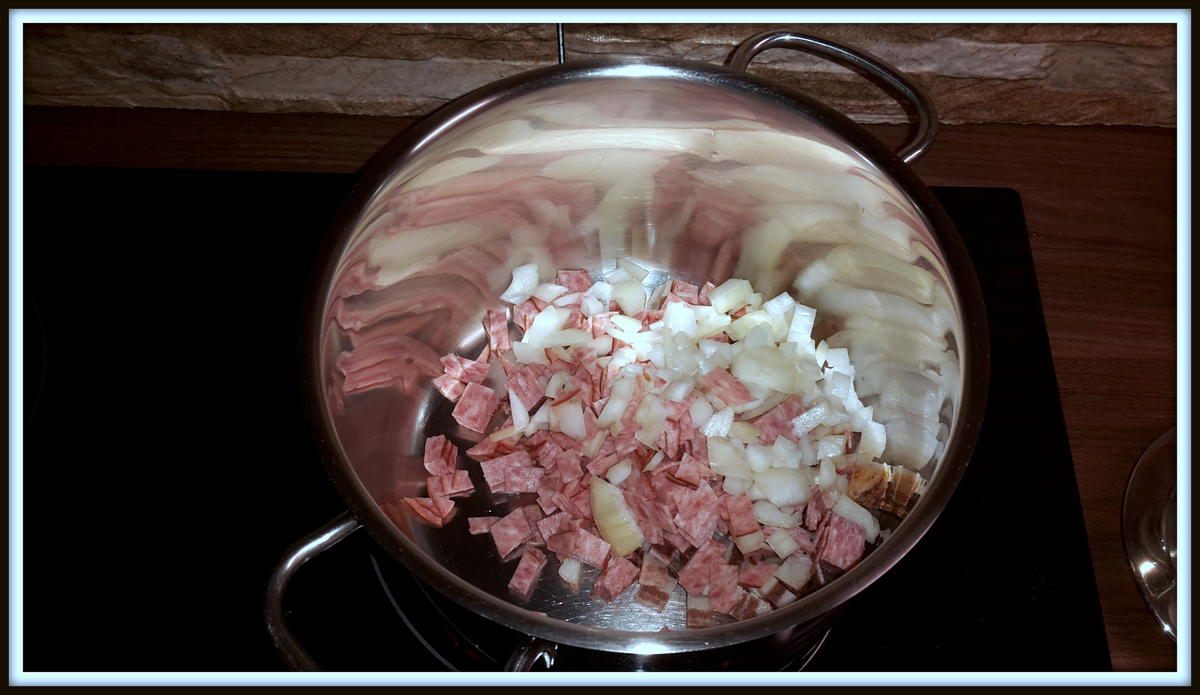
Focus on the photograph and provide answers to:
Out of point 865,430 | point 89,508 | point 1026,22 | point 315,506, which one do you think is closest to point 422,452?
point 315,506

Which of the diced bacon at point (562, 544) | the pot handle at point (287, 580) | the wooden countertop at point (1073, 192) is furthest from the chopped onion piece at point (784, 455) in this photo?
the pot handle at point (287, 580)

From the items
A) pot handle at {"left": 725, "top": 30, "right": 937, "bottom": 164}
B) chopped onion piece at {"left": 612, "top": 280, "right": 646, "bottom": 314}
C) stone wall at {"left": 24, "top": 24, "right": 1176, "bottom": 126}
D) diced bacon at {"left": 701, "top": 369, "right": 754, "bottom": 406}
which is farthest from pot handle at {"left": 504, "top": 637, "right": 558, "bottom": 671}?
stone wall at {"left": 24, "top": 24, "right": 1176, "bottom": 126}

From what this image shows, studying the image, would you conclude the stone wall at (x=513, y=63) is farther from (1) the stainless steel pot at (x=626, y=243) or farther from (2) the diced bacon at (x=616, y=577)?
(2) the diced bacon at (x=616, y=577)

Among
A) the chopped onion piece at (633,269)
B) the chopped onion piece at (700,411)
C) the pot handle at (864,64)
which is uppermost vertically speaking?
the pot handle at (864,64)

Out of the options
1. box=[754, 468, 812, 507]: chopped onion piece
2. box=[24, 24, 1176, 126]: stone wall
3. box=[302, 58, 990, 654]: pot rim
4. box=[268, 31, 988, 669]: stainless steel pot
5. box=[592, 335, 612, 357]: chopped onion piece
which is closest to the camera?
box=[302, 58, 990, 654]: pot rim

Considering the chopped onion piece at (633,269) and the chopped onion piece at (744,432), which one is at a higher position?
the chopped onion piece at (633,269)

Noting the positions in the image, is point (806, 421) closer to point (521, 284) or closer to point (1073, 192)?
point (521, 284)

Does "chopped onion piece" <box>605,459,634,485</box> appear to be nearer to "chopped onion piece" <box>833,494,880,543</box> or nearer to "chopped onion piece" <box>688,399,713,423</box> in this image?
"chopped onion piece" <box>688,399,713,423</box>

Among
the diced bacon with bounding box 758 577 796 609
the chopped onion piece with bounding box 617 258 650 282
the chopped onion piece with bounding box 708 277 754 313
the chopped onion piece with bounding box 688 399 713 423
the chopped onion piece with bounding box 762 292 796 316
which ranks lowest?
the diced bacon with bounding box 758 577 796 609
